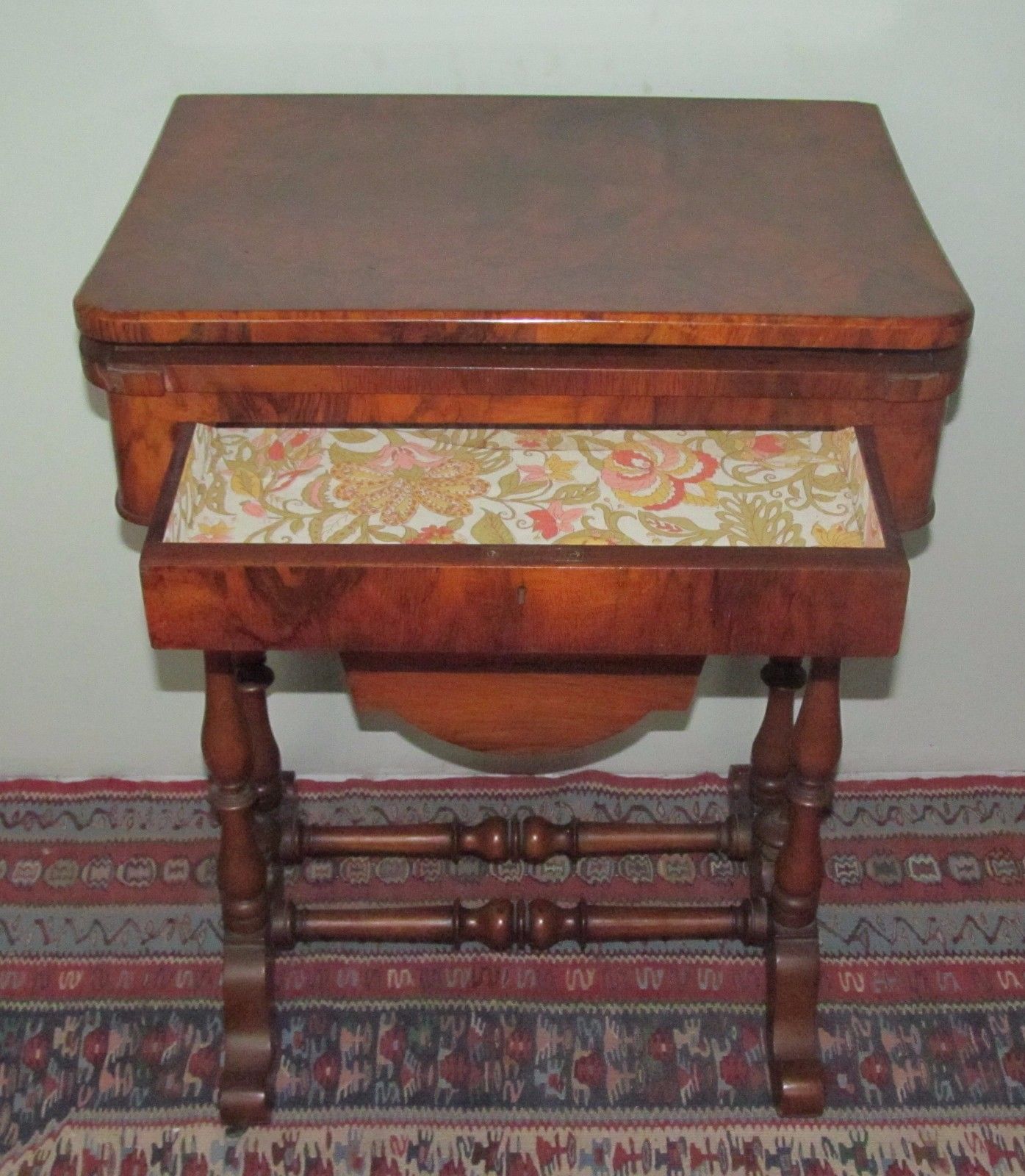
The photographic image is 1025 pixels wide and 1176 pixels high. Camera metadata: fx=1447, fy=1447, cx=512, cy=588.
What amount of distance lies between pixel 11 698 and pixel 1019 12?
147 centimetres

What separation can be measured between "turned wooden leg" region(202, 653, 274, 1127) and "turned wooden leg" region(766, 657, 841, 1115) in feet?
1.83

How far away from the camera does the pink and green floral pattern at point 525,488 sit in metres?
1.22

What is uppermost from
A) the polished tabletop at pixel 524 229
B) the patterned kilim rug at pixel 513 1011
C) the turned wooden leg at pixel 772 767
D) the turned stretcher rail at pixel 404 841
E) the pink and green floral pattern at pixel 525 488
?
the polished tabletop at pixel 524 229

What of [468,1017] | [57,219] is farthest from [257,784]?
[57,219]

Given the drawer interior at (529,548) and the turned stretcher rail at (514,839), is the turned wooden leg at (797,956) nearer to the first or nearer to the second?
the turned stretcher rail at (514,839)

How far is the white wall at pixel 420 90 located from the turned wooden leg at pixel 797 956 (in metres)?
0.40

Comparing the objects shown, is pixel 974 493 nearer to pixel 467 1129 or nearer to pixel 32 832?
pixel 467 1129

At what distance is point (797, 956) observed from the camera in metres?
1.60

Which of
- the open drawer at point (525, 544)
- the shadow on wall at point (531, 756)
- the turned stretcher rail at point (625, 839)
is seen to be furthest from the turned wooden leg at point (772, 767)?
the open drawer at point (525, 544)

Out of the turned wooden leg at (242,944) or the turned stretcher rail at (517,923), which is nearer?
the turned wooden leg at (242,944)

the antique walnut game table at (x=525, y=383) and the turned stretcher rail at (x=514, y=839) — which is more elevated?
the antique walnut game table at (x=525, y=383)

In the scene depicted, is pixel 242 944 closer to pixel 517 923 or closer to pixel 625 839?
pixel 517 923

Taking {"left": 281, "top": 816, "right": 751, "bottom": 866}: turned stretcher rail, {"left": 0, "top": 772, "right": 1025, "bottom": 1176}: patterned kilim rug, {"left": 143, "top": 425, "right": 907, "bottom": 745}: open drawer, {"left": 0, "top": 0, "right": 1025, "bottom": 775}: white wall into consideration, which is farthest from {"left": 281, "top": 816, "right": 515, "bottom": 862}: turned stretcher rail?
{"left": 143, "top": 425, "right": 907, "bottom": 745}: open drawer

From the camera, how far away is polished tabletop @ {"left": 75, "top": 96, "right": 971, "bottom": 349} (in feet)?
3.69
